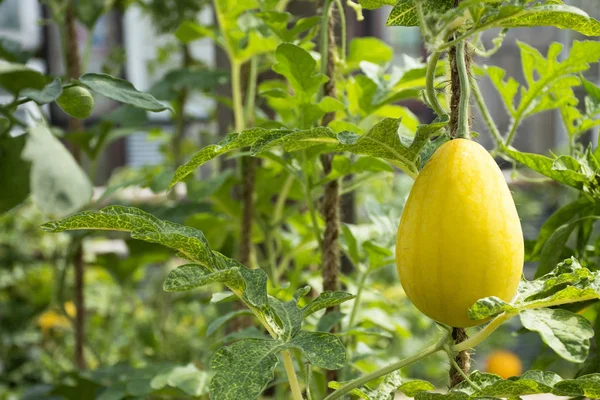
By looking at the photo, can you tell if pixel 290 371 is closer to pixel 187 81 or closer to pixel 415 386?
pixel 415 386

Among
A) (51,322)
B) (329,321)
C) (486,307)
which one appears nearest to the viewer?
(486,307)

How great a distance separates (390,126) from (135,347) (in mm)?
1524

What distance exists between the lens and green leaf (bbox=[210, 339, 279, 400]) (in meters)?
0.38

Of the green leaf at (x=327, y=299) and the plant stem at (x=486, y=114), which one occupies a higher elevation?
the plant stem at (x=486, y=114)

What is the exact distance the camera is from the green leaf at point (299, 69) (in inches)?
22.8

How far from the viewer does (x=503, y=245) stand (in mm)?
381

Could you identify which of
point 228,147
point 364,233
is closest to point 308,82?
point 228,147

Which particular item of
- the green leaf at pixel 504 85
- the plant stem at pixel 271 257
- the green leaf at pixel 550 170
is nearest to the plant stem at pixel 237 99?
the plant stem at pixel 271 257

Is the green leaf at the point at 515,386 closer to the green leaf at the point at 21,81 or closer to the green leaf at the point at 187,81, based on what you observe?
the green leaf at the point at 21,81

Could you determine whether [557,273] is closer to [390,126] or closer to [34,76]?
[390,126]

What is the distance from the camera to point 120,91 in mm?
513

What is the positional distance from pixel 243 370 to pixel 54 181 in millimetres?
204

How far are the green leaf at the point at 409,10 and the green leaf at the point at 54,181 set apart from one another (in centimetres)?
24

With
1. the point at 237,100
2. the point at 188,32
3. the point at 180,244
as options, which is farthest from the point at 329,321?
the point at 188,32
